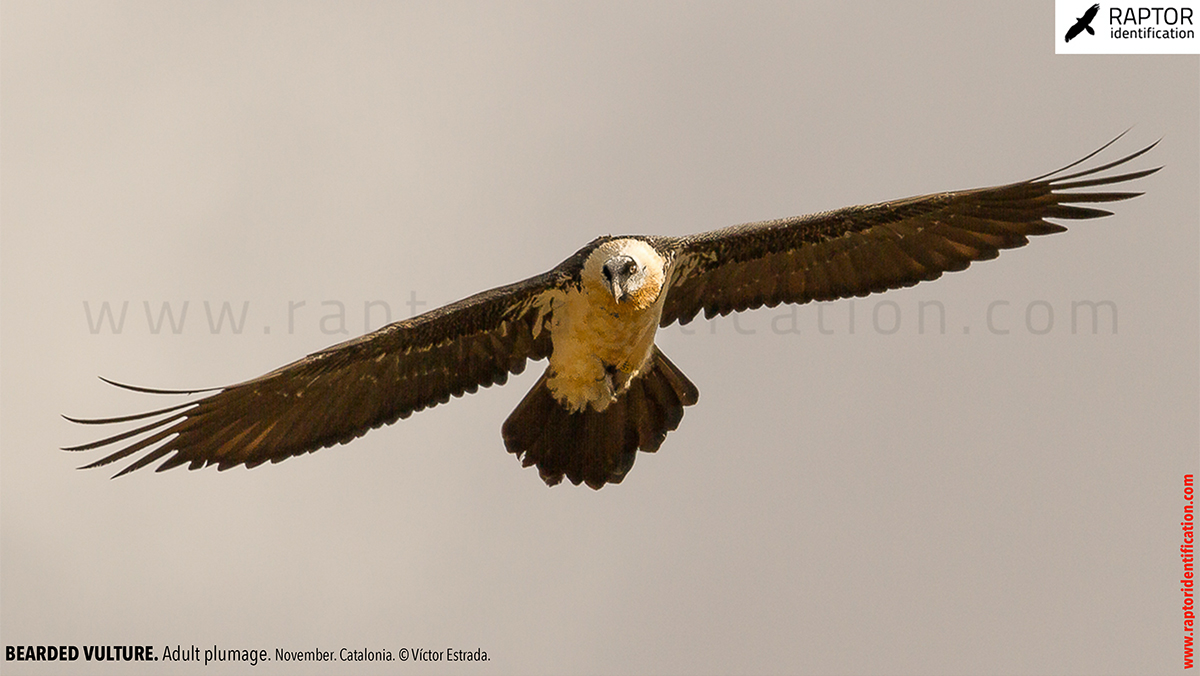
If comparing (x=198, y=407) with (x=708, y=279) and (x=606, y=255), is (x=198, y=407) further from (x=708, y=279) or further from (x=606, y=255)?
(x=708, y=279)

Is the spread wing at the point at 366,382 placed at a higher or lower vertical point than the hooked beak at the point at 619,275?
lower

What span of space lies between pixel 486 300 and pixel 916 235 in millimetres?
3629

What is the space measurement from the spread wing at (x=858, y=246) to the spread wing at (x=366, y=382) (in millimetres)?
1327

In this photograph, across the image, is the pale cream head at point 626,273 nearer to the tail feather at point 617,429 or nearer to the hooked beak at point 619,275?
the hooked beak at point 619,275

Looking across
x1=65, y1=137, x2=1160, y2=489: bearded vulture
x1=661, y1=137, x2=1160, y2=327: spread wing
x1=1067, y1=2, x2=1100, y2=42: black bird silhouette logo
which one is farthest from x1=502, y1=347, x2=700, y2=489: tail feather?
x1=1067, y1=2, x2=1100, y2=42: black bird silhouette logo

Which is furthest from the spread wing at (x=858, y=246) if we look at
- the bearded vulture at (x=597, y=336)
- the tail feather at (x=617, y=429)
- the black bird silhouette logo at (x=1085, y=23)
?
the black bird silhouette logo at (x=1085, y=23)

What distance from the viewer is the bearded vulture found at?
40.4ft

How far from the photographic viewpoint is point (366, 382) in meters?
12.9

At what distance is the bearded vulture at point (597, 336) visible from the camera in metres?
12.3

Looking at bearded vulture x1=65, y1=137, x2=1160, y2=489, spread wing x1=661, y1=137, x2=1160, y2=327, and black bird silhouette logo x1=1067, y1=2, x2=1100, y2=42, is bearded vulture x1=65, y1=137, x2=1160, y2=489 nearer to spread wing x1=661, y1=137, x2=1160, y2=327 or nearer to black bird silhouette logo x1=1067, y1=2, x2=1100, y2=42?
spread wing x1=661, y1=137, x2=1160, y2=327

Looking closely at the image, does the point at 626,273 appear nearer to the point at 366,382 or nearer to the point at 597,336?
the point at 597,336

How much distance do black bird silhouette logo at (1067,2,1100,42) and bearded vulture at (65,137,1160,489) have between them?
187 inches

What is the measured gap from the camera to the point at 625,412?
1295cm

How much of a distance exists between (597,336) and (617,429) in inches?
38.0
